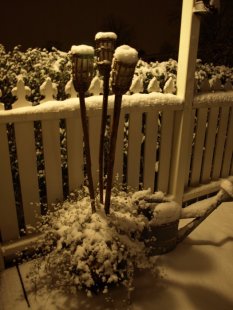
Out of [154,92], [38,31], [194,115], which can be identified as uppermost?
[38,31]

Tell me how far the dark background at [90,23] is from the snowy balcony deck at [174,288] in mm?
6962

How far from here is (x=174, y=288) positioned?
2.30 m

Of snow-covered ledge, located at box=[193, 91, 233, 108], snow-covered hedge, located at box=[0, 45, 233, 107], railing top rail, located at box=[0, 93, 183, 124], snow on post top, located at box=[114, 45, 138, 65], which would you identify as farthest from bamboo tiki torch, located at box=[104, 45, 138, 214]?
snow-covered ledge, located at box=[193, 91, 233, 108]

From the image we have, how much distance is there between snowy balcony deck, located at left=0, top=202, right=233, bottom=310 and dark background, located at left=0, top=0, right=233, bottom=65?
696 centimetres

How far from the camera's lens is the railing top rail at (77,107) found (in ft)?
7.28

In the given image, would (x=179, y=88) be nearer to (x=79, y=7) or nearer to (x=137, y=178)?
(x=137, y=178)

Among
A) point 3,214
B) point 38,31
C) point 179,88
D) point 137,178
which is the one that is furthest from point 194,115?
point 38,31

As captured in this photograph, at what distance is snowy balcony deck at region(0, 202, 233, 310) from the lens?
2.14 m

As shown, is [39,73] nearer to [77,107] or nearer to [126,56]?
[77,107]

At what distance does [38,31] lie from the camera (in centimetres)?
1058

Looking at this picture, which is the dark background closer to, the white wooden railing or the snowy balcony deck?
the white wooden railing

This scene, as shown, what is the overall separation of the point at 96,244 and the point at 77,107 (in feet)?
3.46

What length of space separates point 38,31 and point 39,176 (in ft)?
30.4

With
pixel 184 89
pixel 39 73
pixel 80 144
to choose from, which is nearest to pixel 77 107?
pixel 80 144
